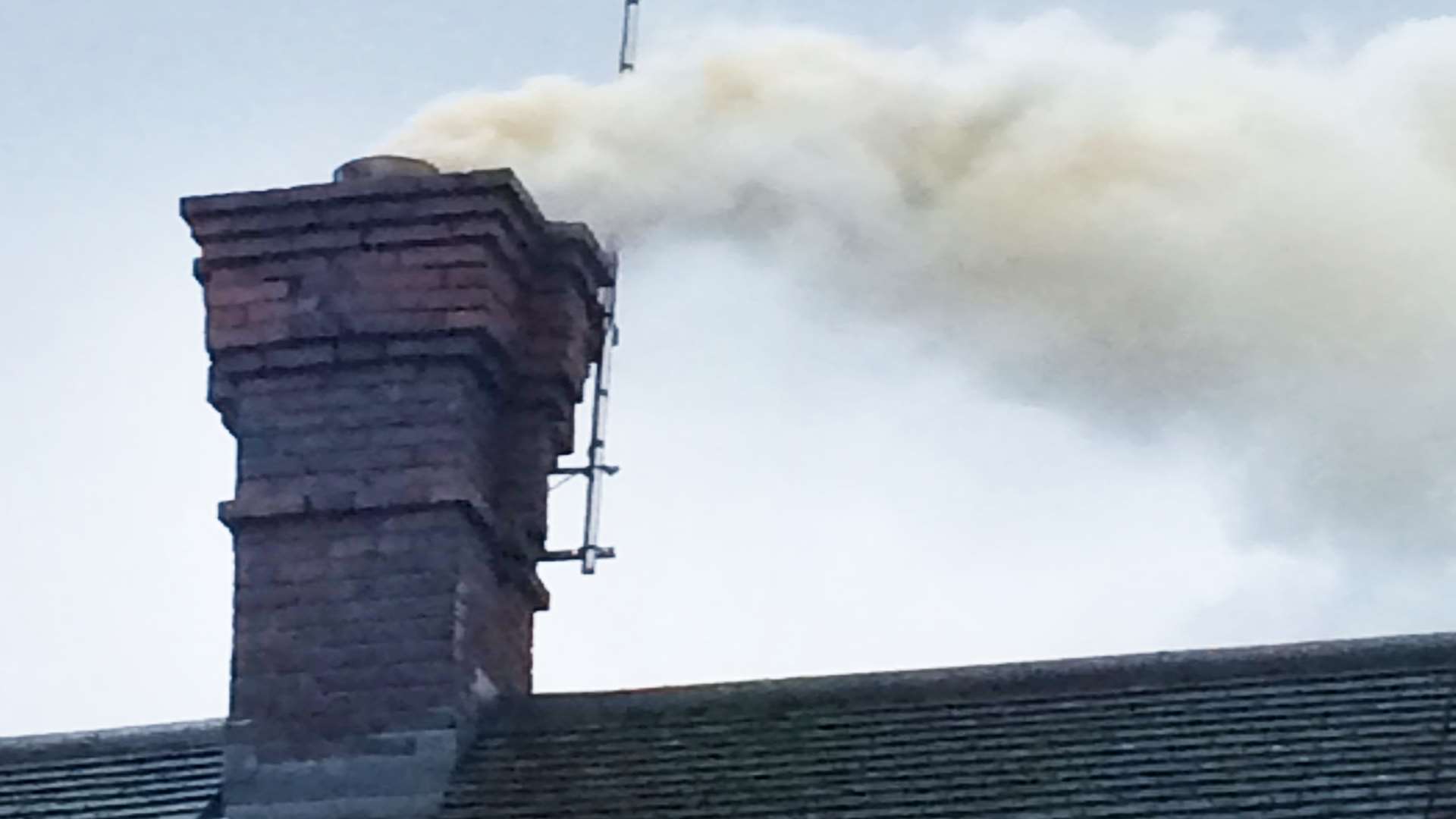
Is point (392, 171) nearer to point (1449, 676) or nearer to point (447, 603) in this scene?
point (447, 603)

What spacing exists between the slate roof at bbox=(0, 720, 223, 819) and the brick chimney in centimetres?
36

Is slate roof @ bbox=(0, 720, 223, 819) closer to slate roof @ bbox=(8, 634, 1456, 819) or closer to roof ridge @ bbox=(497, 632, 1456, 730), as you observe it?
slate roof @ bbox=(8, 634, 1456, 819)

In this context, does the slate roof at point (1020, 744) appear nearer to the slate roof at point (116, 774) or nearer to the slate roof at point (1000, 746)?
the slate roof at point (1000, 746)

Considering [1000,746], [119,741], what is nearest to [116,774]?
[119,741]

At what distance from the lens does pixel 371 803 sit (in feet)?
43.4

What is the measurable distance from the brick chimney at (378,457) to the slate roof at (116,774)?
14.2 inches

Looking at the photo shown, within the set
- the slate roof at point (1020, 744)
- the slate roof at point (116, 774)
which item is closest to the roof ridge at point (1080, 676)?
the slate roof at point (1020, 744)

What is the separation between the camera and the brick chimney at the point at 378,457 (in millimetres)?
13406

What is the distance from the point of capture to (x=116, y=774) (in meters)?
14.0

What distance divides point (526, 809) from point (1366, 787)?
2.95 m

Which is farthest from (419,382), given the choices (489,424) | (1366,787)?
(1366,787)

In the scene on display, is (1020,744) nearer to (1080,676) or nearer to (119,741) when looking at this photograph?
(1080,676)

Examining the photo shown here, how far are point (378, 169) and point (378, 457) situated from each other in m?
1.40

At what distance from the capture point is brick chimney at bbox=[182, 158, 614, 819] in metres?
13.4
